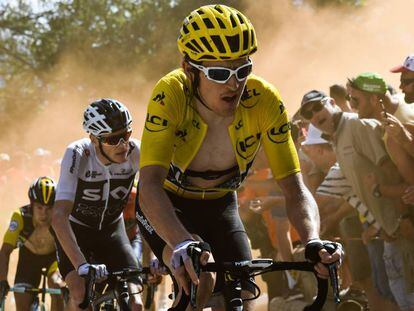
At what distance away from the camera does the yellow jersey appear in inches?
203

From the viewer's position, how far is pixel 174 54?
82.3 ft

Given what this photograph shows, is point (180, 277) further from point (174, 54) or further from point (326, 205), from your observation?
point (174, 54)

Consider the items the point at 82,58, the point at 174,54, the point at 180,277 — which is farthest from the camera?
the point at 82,58

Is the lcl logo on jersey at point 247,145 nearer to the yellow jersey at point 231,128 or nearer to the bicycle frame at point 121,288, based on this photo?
the yellow jersey at point 231,128

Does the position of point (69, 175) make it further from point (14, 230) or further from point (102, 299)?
point (14, 230)

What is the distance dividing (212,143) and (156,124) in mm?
512

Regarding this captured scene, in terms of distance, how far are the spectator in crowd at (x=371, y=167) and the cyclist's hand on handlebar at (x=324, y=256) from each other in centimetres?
413

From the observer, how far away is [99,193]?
8258 millimetres

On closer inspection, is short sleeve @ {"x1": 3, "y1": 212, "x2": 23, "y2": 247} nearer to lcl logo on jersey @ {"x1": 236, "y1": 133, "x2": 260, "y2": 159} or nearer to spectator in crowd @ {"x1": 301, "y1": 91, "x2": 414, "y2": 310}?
spectator in crowd @ {"x1": 301, "y1": 91, "x2": 414, "y2": 310}

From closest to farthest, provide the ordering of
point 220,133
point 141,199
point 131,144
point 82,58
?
point 141,199
point 220,133
point 131,144
point 82,58

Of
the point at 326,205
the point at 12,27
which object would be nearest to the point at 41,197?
the point at 326,205

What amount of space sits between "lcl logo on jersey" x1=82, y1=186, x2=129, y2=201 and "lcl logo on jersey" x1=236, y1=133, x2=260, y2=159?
3.01 m

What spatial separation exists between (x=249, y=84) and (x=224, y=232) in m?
Result: 0.92

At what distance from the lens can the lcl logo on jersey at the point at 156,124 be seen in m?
5.03
